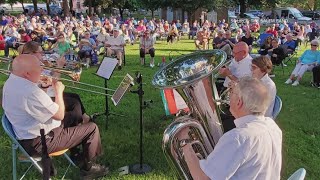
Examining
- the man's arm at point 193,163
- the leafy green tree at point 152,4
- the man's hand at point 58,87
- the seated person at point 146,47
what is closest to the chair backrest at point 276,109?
the man's arm at point 193,163

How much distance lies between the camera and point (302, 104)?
7.62m

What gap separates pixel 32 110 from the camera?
3.46 meters

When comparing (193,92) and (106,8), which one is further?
(106,8)

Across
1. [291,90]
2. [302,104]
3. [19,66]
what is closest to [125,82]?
[19,66]

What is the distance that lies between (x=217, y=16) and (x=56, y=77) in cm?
3271

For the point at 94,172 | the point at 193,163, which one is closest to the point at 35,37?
the point at 94,172

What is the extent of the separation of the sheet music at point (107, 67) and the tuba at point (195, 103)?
191 centimetres

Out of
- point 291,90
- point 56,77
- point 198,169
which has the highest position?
point 56,77

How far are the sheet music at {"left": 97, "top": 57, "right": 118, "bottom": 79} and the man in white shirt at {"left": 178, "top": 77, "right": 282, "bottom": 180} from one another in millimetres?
3340

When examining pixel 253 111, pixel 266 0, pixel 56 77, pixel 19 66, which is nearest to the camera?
pixel 253 111

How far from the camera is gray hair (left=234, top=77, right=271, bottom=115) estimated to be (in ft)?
7.14

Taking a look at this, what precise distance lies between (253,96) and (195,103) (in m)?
0.91

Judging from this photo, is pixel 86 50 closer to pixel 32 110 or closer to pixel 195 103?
pixel 32 110

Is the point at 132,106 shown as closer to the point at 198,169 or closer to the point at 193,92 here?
the point at 193,92
